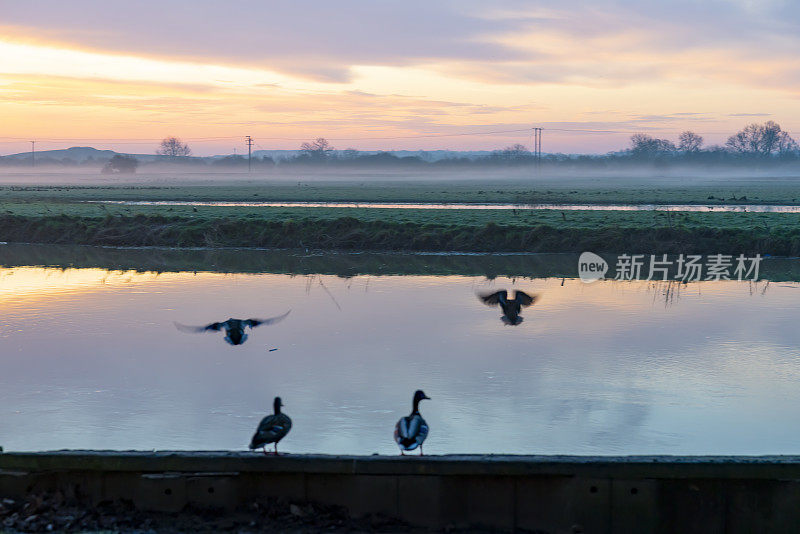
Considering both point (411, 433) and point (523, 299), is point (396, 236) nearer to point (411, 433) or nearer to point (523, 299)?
point (523, 299)

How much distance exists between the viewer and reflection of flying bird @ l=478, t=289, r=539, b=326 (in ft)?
59.5

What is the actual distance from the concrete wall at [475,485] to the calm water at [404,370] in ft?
6.61

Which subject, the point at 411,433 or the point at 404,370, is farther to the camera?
the point at 404,370

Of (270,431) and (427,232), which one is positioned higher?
(427,232)

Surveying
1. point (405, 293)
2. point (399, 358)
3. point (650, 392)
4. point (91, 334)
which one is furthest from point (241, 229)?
point (650, 392)

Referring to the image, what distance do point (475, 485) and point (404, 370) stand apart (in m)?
6.63

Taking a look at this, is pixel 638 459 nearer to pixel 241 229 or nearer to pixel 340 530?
pixel 340 530

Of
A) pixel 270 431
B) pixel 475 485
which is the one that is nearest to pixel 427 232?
pixel 270 431

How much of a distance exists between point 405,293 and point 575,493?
1644 centimetres

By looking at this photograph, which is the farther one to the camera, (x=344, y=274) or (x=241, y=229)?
(x=241, y=229)

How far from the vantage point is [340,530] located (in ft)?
26.3

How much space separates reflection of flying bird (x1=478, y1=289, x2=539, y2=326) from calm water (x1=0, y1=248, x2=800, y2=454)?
500mm

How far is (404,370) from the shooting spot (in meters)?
14.9

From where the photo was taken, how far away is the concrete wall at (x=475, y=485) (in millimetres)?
8180
